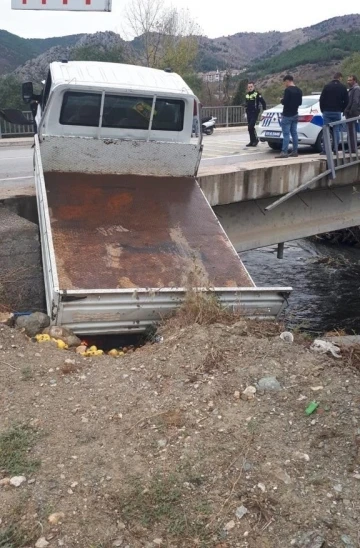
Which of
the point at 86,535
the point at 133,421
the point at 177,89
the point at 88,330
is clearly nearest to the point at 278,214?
the point at 177,89

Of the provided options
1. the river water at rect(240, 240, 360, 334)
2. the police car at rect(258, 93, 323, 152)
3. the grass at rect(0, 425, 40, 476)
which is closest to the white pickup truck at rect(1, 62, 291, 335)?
the grass at rect(0, 425, 40, 476)

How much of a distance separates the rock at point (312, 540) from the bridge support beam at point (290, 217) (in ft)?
23.9

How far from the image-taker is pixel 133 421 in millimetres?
4176

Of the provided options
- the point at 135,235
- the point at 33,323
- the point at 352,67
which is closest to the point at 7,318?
the point at 33,323

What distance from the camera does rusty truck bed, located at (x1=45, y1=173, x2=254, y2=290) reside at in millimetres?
6188

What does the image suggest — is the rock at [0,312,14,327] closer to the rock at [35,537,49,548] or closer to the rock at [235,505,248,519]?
the rock at [35,537,49,548]

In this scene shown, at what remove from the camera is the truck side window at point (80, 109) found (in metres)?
7.89

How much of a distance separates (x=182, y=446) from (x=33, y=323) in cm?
235

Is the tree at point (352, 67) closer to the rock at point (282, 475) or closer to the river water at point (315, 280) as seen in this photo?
the river water at point (315, 280)

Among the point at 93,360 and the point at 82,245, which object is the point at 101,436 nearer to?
the point at 93,360

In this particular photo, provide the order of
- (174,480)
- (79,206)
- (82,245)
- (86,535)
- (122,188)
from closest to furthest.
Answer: (86,535), (174,480), (82,245), (79,206), (122,188)

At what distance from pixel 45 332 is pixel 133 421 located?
5.84 ft

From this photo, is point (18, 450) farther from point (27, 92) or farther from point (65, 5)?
point (65, 5)

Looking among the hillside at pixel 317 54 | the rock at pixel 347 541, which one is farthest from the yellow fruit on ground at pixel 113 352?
the hillside at pixel 317 54
